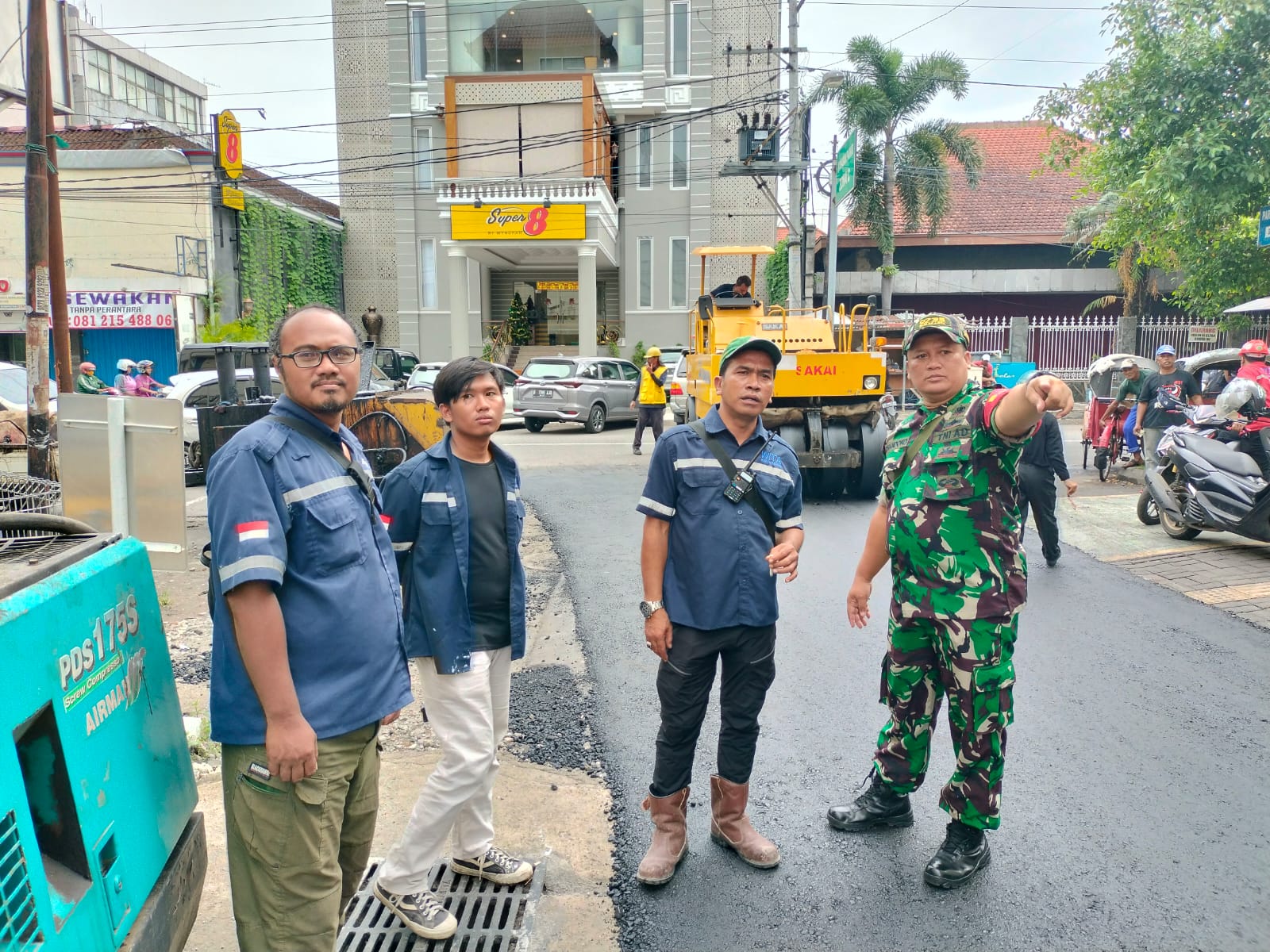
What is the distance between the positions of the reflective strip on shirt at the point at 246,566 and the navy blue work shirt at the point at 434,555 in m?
0.89

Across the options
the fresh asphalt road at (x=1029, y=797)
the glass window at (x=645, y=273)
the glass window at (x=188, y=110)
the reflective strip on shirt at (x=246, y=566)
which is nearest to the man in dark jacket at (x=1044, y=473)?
the fresh asphalt road at (x=1029, y=797)

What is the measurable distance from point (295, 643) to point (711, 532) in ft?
4.74

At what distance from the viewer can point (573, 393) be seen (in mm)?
18625

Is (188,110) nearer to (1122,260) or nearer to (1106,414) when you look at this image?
(1122,260)

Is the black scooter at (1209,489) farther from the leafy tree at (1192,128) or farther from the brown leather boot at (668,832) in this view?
the brown leather boot at (668,832)

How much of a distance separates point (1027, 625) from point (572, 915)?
415 cm

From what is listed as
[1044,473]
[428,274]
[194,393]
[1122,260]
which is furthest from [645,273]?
[1044,473]

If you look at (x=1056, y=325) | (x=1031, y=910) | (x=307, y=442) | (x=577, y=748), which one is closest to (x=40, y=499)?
(x=577, y=748)

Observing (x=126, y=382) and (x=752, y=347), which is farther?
(x=126, y=382)

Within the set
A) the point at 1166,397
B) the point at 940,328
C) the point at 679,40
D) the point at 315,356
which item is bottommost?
the point at 1166,397

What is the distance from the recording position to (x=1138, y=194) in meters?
12.9

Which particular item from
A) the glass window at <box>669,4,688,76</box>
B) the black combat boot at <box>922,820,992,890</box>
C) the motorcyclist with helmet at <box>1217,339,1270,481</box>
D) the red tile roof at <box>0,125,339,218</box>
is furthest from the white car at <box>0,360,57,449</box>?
the glass window at <box>669,4,688,76</box>

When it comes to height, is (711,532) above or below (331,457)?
below

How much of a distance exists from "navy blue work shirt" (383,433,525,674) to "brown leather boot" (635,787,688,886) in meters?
0.87
